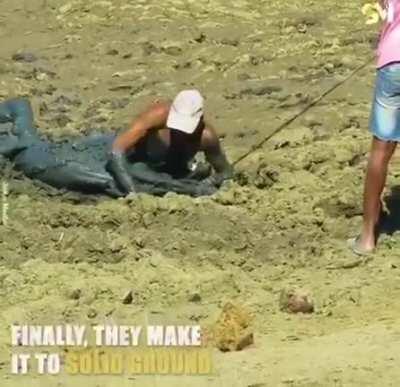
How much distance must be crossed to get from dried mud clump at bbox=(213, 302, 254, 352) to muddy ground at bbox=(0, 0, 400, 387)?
0.19 feet

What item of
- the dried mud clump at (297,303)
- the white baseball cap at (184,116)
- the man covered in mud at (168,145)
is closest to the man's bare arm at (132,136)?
the man covered in mud at (168,145)

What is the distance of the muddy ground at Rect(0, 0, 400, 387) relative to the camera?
6.34 m

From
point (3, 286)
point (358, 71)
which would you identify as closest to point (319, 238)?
point (3, 286)

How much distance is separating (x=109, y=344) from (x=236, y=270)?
114cm

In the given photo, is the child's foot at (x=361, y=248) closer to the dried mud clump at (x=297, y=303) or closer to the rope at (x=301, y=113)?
the dried mud clump at (x=297, y=303)

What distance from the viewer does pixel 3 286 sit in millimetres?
6922

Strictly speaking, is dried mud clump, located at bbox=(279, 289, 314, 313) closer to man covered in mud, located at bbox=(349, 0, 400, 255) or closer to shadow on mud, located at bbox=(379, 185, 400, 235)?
man covered in mud, located at bbox=(349, 0, 400, 255)

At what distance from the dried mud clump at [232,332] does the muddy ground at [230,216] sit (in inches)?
2.3

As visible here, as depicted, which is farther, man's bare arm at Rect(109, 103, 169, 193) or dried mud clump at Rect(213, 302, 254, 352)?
man's bare arm at Rect(109, 103, 169, 193)

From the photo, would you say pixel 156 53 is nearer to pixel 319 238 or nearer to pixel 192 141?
pixel 192 141

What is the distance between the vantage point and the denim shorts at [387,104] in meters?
7.04
